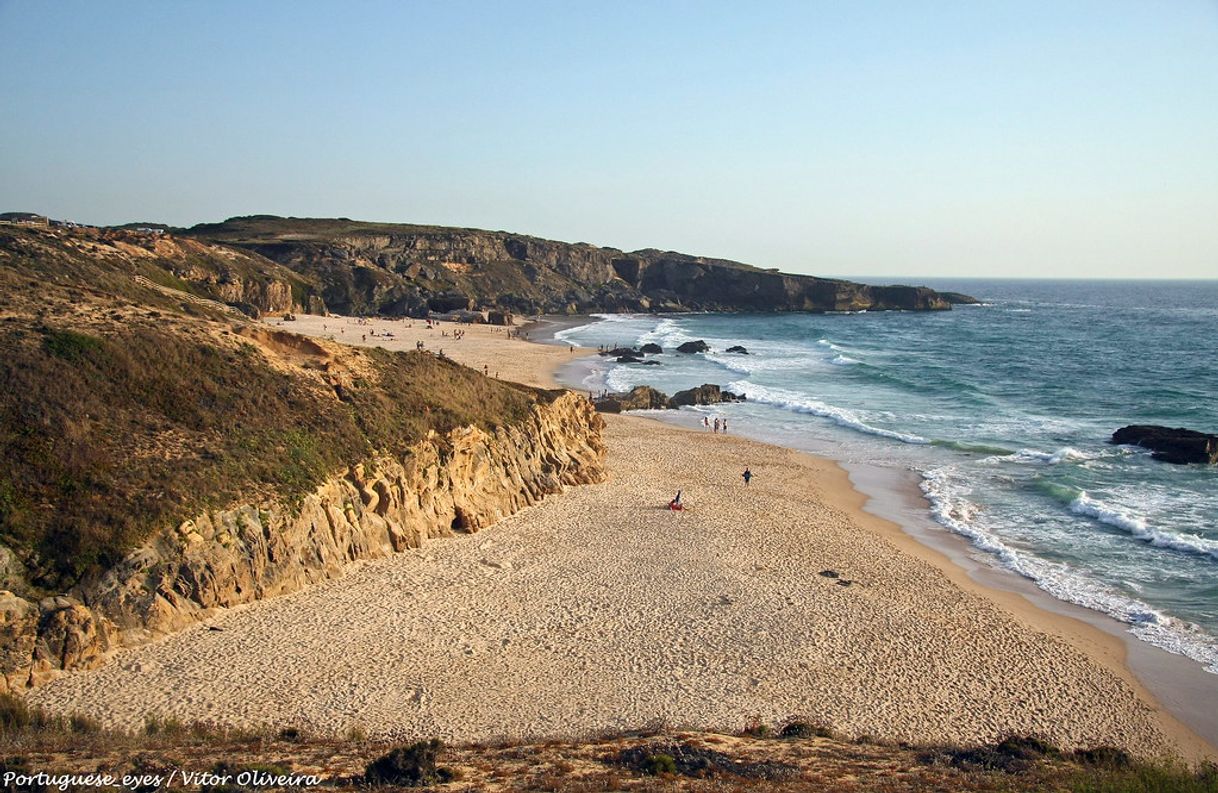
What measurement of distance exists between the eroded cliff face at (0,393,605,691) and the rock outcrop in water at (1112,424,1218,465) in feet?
81.1

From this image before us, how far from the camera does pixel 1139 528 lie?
2469cm

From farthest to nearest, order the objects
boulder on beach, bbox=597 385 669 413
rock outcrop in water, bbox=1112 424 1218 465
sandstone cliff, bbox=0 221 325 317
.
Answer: boulder on beach, bbox=597 385 669 413
sandstone cliff, bbox=0 221 325 317
rock outcrop in water, bbox=1112 424 1218 465

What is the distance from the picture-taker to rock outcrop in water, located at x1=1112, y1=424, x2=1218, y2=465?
109 feet

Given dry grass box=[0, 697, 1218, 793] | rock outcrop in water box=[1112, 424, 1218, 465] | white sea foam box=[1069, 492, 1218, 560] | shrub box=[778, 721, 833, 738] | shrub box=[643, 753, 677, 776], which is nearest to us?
dry grass box=[0, 697, 1218, 793]

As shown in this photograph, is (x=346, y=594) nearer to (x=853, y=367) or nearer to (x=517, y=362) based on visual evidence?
(x=517, y=362)

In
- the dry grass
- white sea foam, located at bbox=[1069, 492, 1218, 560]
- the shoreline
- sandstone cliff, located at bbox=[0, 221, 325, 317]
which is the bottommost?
the shoreline

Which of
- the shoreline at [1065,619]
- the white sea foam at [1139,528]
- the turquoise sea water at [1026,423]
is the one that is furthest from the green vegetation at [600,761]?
the white sea foam at [1139,528]

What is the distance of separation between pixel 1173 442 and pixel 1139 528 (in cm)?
1255

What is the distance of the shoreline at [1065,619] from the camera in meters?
15.1

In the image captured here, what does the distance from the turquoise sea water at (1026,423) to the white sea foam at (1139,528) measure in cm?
7

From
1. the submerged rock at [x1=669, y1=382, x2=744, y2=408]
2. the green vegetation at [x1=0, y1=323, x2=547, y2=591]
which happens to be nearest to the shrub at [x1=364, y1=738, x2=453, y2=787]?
the green vegetation at [x1=0, y1=323, x2=547, y2=591]

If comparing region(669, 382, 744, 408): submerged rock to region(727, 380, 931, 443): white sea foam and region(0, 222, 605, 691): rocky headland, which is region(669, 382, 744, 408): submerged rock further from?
region(0, 222, 605, 691): rocky headland

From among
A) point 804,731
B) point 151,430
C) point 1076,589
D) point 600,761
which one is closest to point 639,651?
point 804,731

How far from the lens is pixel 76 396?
17.9m
